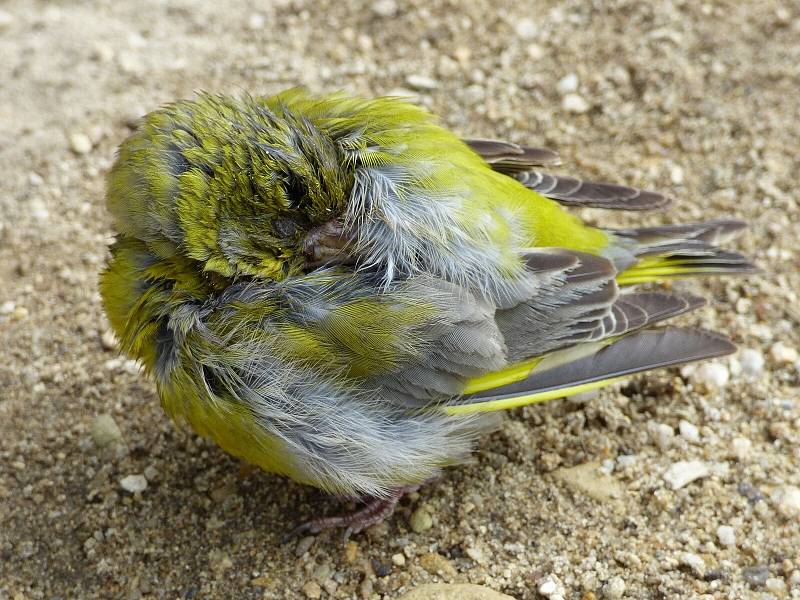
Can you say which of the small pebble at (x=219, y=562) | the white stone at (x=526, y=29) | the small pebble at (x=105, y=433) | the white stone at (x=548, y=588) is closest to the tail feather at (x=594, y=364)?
the white stone at (x=548, y=588)

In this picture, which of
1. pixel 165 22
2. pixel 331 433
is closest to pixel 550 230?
pixel 331 433

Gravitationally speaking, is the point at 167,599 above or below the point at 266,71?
below

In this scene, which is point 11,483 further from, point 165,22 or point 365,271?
point 165,22

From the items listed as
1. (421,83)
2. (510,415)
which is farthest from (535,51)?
(510,415)

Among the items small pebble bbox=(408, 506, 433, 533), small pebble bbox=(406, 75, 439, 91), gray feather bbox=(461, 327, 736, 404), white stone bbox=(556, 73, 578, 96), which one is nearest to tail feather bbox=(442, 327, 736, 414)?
gray feather bbox=(461, 327, 736, 404)

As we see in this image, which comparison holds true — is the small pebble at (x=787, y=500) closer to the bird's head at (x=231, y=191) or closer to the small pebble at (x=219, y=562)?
A: the bird's head at (x=231, y=191)

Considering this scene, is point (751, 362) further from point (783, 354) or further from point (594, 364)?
Result: point (594, 364)

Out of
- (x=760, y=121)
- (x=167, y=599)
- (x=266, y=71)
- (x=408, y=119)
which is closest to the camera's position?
(x=167, y=599)
